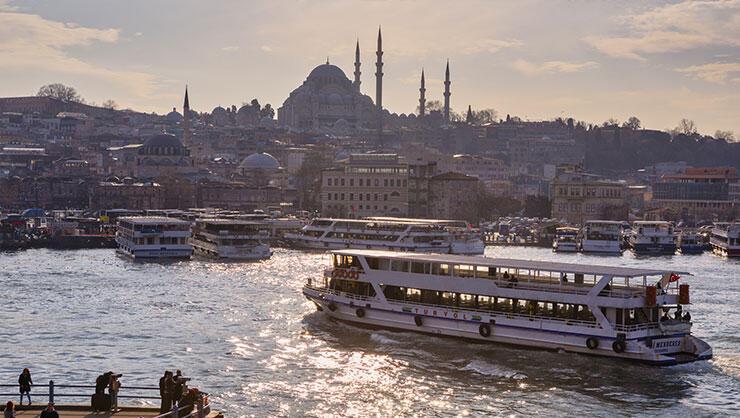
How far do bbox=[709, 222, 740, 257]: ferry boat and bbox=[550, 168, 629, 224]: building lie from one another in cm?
2423

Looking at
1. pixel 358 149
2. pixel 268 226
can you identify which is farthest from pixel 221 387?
pixel 358 149

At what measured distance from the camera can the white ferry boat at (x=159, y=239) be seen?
7106 cm

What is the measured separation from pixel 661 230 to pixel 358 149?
91.3 meters

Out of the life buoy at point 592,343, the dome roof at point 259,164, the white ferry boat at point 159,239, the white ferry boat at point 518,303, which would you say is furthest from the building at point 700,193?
the life buoy at point 592,343

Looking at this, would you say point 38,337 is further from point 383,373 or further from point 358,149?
point 358,149

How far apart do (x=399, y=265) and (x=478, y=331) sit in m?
4.74

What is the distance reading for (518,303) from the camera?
3747 centimetres

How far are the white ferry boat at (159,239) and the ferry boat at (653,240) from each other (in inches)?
1457

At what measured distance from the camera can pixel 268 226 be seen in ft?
303

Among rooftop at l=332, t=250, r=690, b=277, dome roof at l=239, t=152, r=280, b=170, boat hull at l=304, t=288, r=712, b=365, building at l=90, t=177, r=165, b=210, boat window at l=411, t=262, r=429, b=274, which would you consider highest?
dome roof at l=239, t=152, r=280, b=170

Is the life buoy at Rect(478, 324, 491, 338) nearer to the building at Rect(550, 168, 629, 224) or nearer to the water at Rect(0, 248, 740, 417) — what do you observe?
the water at Rect(0, 248, 740, 417)

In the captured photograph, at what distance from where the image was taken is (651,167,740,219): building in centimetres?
13988

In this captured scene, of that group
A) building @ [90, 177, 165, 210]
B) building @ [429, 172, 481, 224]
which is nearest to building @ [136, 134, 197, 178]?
building @ [90, 177, 165, 210]

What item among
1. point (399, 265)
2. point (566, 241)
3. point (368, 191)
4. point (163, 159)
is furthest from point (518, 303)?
point (163, 159)
